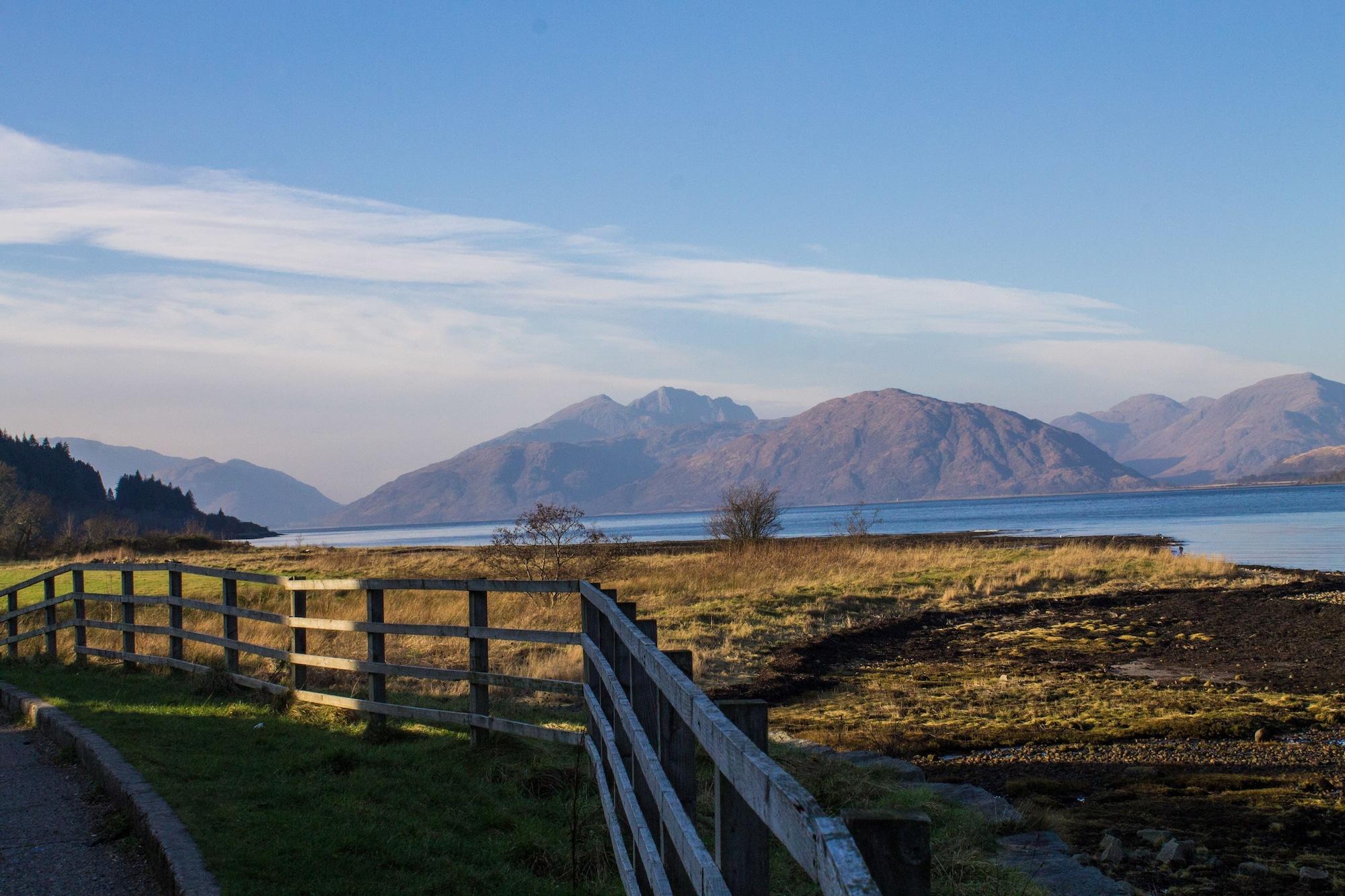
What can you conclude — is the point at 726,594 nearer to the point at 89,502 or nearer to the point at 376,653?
the point at 376,653

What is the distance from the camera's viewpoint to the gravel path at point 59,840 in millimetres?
5824

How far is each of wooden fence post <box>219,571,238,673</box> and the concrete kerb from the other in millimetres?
1842

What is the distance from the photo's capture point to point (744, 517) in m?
42.5

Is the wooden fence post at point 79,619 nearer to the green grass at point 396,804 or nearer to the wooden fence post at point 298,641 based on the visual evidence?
the green grass at point 396,804

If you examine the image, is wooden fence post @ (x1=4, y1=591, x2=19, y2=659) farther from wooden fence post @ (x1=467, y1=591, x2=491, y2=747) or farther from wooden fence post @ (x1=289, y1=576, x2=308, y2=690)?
wooden fence post @ (x1=467, y1=591, x2=491, y2=747)

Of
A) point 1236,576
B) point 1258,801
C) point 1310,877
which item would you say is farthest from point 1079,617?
point 1310,877

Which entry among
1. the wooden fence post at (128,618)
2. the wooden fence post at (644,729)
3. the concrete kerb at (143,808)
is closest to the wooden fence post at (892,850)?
the wooden fence post at (644,729)

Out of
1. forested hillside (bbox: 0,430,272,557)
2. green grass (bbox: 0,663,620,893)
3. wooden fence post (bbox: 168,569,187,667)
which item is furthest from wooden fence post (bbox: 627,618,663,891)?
forested hillside (bbox: 0,430,272,557)

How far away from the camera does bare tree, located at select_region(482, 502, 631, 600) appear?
94.2 feet

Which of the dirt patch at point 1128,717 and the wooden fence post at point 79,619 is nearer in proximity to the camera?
the dirt patch at point 1128,717

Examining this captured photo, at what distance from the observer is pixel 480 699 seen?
29.8 ft

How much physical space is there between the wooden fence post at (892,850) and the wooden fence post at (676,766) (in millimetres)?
1701

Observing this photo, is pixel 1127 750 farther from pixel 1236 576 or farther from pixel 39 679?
pixel 1236 576

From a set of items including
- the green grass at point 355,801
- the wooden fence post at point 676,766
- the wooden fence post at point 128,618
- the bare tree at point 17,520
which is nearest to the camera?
the wooden fence post at point 676,766
